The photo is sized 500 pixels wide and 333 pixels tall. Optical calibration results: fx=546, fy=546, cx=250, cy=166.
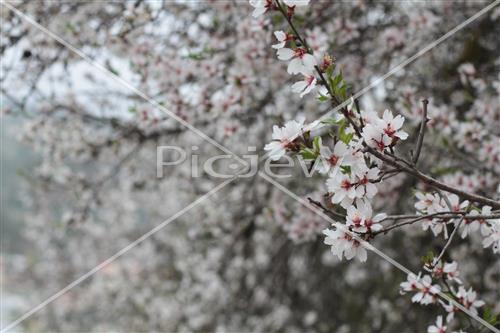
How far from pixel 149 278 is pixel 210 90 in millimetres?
3444

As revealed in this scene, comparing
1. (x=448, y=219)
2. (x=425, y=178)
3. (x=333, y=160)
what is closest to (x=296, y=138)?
(x=333, y=160)

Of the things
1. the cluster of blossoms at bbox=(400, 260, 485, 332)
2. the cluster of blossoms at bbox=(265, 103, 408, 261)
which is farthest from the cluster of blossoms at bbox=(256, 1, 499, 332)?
the cluster of blossoms at bbox=(400, 260, 485, 332)

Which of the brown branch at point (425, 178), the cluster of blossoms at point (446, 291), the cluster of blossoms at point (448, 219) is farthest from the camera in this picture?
the cluster of blossoms at point (446, 291)

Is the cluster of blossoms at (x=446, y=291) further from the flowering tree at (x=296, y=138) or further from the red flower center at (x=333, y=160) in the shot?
the red flower center at (x=333, y=160)

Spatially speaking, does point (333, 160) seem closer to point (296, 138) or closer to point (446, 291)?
point (296, 138)

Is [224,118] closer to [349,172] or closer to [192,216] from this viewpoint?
[349,172]

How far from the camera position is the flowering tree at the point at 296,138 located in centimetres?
133

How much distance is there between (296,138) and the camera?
127cm

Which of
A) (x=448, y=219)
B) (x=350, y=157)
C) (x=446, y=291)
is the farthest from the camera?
(x=446, y=291)

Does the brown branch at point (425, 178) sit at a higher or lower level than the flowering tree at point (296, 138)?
lower

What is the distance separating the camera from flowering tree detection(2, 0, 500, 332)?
1325mm

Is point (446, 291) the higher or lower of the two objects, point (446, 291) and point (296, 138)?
the lower

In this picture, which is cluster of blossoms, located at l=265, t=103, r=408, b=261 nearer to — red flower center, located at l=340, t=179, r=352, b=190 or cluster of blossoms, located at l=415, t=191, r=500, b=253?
red flower center, located at l=340, t=179, r=352, b=190

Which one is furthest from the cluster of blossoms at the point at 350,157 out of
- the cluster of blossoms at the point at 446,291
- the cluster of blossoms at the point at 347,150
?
the cluster of blossoms at the point at 446,291
